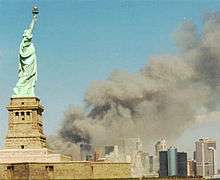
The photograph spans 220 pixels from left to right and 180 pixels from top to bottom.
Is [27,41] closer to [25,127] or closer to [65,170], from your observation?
[25,127]

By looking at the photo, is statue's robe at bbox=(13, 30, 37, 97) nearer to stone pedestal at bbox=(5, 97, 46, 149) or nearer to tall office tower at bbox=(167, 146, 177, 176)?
stone pedestal at bbox=(5, 97, 46, 149)

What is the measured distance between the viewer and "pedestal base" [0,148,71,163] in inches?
2337

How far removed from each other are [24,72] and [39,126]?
5480 millimetres

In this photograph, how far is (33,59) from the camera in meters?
66.8

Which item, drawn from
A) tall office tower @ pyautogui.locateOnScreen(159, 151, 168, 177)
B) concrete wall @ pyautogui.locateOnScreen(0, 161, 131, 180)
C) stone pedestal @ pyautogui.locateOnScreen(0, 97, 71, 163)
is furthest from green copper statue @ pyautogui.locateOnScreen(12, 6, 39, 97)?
tall office tower @ pyautogui.locateOnScreen(159, 151, 168, 177)

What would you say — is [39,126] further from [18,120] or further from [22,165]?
[22,165]

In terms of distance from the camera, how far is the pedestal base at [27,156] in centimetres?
5937

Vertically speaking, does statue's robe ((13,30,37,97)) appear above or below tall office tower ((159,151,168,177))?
above

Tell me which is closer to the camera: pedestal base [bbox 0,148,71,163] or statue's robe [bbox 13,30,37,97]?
pedestal base [bbox 0,148,71,163]

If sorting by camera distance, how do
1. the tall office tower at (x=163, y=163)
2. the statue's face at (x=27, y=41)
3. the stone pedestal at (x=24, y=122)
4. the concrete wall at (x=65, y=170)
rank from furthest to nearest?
1. the tall office tower at (x=163, y=163)
2. the statue's face at (x=27, y=41)
3. the stone pedestal at (x=24, y=122)
4. the concrete wall at (x=65, y=170)

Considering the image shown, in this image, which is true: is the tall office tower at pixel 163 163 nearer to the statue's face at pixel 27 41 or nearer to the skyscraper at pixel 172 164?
the skyscraper at pixel 172 164

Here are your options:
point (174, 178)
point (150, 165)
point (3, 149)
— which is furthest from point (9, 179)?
point (150, 165)

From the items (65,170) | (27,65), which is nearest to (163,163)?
(27,65)

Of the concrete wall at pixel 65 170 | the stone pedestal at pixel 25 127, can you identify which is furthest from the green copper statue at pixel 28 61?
the concrete wall at pixel 65 170
